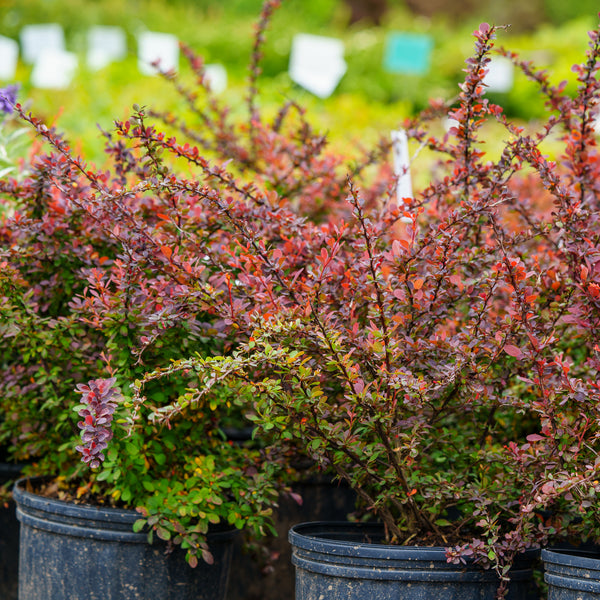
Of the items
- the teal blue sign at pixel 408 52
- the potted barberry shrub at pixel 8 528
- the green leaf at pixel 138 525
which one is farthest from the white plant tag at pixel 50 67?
the green leaf at pixel 138 525

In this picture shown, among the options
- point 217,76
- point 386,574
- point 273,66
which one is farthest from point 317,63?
point 273,66

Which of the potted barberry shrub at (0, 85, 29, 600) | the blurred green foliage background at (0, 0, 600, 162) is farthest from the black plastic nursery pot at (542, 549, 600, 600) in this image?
the blurred green foliage background at (0, 0, 600, 162)

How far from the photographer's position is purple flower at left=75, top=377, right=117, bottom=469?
1.57 m

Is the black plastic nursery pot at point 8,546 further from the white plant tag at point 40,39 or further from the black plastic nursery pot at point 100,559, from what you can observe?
the white plant tag at point 40,39

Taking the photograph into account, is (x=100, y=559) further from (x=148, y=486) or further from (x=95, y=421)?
(x=95, y=421)

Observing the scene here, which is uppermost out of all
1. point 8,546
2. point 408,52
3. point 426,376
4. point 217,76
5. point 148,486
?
point 408,52

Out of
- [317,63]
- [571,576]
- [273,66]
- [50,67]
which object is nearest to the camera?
[571,576]

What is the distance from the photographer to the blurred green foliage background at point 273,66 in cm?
671

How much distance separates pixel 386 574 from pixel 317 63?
332 cm

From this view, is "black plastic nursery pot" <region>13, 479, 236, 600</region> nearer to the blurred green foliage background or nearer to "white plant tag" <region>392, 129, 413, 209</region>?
"white plant tag" <region>392, 129, 413, 209</region>

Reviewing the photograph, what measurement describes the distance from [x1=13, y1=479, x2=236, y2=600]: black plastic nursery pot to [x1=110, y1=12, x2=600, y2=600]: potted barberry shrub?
32cm

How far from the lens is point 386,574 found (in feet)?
5.32

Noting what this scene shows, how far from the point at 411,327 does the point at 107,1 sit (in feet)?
39.5

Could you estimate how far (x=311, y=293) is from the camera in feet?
5.54
